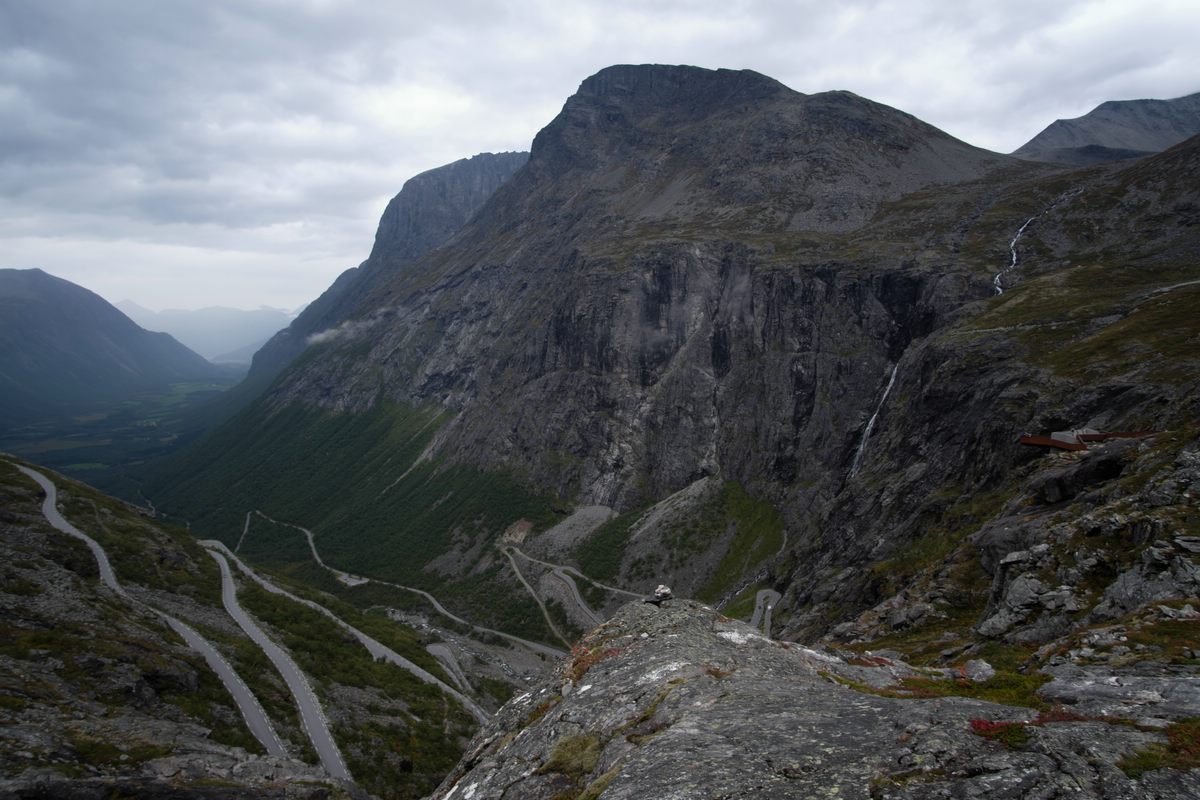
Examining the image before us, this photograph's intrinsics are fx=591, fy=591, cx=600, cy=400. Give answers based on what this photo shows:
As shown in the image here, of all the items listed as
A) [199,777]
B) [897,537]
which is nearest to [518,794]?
[199,777]

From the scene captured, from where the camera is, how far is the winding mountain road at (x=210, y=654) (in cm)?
4316

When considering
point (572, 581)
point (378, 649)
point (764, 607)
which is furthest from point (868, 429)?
point (378, 649)

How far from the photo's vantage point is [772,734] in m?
15.3

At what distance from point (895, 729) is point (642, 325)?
150542 millimetres

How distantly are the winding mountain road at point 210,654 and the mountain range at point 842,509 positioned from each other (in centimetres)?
2366

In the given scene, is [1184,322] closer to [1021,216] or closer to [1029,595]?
[1029,595]

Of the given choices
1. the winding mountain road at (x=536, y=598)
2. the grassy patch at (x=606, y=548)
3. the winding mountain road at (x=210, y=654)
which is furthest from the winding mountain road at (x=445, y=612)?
the winding mountain road at (x=210, y=654)

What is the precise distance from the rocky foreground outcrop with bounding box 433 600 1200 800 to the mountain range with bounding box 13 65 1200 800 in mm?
97

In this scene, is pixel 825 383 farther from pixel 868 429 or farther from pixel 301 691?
pixel 301 691

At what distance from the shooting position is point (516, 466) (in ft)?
554

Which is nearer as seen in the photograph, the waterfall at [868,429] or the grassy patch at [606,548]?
the waterfall at [868,429]

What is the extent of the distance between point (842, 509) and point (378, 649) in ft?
206

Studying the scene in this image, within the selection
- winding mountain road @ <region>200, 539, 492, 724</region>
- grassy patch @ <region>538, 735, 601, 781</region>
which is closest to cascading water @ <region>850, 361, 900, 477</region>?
winding mountain road @ <region>200, 539, 492, 724</region>

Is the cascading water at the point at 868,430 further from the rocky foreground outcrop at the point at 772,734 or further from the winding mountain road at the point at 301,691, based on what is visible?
the winding mountain road at the point at 301,691
